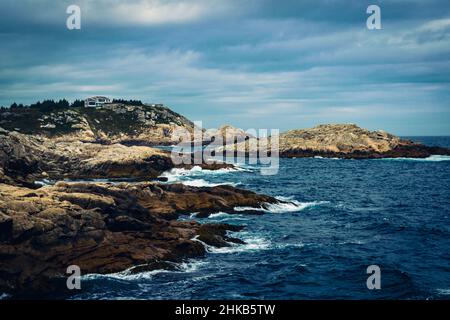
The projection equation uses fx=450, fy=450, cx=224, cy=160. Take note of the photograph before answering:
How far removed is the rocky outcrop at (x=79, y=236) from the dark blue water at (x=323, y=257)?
1867 mm

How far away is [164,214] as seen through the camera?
49625 millimetres

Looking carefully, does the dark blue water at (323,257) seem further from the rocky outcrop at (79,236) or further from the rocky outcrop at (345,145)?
the rocky outcrop at (345,145)

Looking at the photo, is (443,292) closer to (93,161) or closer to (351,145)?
(93,161)

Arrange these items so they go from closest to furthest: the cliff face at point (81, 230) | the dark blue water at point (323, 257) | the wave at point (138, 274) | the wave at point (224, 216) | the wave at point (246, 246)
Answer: the dark blue water at point (323, 257) < the cliff face at point (81, 230) < the wave at point (138, 274) < the wave at point (246, 246) < the wave at point (224, 216)

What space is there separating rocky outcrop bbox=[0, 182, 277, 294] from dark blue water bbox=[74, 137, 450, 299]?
6.13 feet

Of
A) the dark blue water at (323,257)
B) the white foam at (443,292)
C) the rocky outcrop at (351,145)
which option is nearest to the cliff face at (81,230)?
the dark blue water at (323,257)

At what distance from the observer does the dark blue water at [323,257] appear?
29.9 metres

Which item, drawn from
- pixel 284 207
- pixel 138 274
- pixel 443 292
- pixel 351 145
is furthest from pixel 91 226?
pixel 351 145

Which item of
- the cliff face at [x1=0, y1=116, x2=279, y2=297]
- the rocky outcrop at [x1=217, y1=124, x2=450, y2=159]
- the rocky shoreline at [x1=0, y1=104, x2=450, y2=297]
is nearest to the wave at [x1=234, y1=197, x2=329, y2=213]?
the rocky shoreline at [x1=0, y1=104, x2=450, y2=297]

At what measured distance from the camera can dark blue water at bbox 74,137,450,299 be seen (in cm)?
2986

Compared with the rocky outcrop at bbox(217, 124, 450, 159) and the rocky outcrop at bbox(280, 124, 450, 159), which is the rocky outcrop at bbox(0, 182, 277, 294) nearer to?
the rocky outcrop at bbox(280, 124, 450, 159)

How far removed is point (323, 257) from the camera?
3788cm

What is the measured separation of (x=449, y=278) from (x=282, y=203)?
1204 inches
